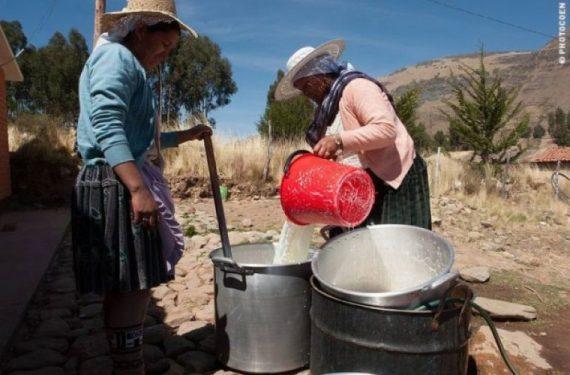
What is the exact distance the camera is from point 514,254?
7340 millimetres

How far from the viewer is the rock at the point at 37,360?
8.61ft

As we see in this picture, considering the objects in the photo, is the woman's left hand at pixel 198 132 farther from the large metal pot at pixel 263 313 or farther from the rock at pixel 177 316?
the rock at pixel 177 316

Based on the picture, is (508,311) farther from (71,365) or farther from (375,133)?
(71,365)

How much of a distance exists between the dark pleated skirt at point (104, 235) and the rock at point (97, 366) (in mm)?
848

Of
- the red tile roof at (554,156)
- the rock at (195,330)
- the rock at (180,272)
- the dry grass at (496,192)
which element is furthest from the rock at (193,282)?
the red tile roof at (554,156)

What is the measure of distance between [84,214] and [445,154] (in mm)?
16019

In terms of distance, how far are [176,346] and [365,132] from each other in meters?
1.63

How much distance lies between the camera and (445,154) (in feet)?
54.8

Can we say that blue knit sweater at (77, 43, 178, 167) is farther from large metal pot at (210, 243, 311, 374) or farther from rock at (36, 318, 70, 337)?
rock at (36, 318, 70, 337)

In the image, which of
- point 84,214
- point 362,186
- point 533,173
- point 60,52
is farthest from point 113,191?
point 60,52

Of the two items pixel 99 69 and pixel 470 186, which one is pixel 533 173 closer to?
pixel 470 186

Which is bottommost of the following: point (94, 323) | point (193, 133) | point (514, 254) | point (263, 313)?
point (514, 254)

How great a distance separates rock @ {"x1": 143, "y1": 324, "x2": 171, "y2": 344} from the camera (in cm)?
298

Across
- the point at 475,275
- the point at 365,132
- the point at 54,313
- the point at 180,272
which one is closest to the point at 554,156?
the point at 475,275
